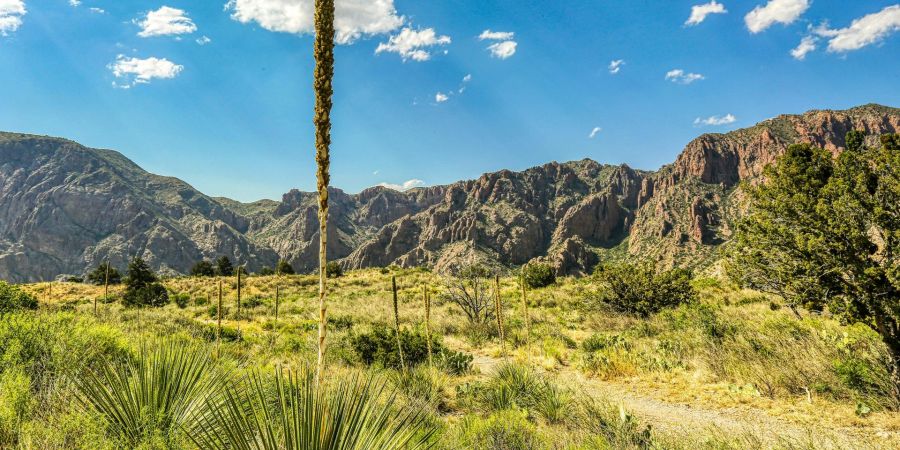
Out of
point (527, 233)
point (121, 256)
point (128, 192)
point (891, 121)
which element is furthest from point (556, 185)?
point (128, 192)

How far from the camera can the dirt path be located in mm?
4840

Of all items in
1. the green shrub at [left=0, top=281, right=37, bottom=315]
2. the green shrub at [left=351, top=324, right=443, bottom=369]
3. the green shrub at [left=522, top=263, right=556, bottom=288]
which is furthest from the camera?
the green shrub at [left=522, top=263, right=556, bottom=288]

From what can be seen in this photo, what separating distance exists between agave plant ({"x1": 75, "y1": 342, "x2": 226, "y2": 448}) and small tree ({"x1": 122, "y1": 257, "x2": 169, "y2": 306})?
24335 millimetres

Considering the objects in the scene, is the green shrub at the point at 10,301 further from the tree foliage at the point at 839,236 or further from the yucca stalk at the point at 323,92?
the tree foliage at the point at 839,236

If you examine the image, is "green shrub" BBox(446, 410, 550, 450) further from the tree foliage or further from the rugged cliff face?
the rugged cliff face

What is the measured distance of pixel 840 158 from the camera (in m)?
6.72

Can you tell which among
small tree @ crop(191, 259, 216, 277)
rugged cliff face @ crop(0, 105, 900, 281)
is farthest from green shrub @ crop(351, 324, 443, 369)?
rugged cliff face @ crop(0, 105, 900, 281)

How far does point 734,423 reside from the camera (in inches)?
240

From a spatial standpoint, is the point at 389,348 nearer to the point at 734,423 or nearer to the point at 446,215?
the point at 734,423

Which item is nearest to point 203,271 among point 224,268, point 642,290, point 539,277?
point 224,268

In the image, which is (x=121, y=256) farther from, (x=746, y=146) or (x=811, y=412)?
(x=746, y=146)

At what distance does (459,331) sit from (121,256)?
170114mm

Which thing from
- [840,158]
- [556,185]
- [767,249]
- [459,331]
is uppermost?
[556,185]

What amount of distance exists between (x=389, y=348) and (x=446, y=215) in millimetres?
144828
